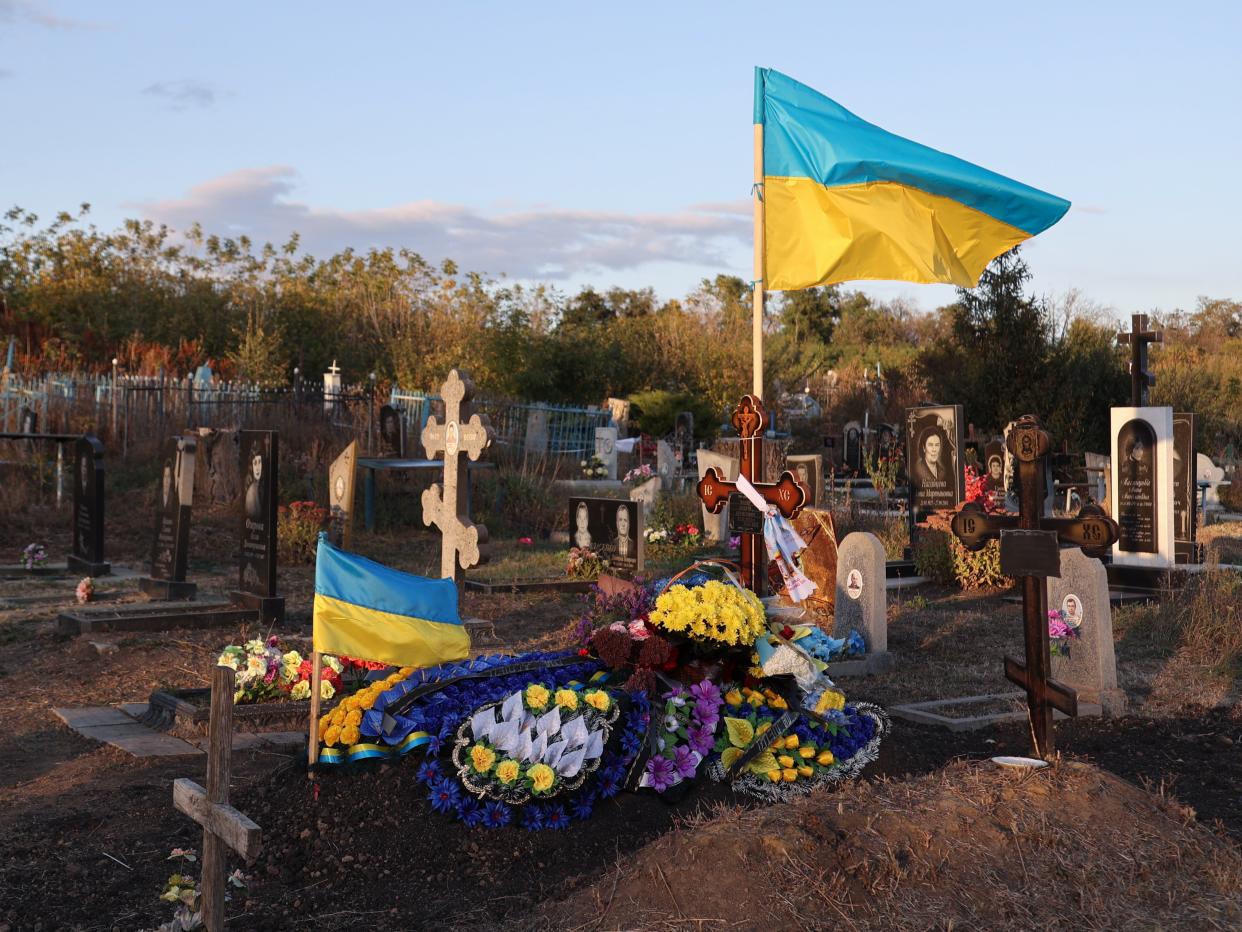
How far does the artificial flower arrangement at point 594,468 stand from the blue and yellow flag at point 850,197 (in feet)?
50.4

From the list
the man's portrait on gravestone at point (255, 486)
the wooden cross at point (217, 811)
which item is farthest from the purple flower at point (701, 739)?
the man's portrait on gravestone at point (255, 486)

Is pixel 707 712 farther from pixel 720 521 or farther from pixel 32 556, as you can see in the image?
pixel 720 521

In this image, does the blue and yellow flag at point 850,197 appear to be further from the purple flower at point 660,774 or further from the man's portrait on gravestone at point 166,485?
the man's portrait on gravestone at point 166,485

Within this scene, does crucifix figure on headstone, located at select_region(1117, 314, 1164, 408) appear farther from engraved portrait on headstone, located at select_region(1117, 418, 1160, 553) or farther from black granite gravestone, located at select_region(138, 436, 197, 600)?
black granite gravestone, located at select_region(138, 436, 197, 600)

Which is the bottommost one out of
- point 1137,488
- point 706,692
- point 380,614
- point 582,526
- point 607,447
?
point 706,692

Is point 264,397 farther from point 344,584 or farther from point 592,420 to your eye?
point 344,584

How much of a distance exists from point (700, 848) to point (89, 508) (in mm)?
11708

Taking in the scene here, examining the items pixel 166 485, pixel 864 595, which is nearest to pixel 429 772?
pixel 864 595

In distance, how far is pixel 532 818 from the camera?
4938mm

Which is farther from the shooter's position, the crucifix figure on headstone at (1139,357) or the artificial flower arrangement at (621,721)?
the crucifix figure on headstone at (1139,357)

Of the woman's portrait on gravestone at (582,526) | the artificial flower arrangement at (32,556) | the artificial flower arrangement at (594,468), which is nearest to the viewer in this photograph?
the artificial flower arrangement at (32,556)

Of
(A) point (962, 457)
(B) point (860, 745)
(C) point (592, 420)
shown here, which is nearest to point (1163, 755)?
(B) point (860, 745)

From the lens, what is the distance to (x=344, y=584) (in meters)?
5.22

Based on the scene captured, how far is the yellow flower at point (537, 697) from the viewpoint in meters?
5.19
